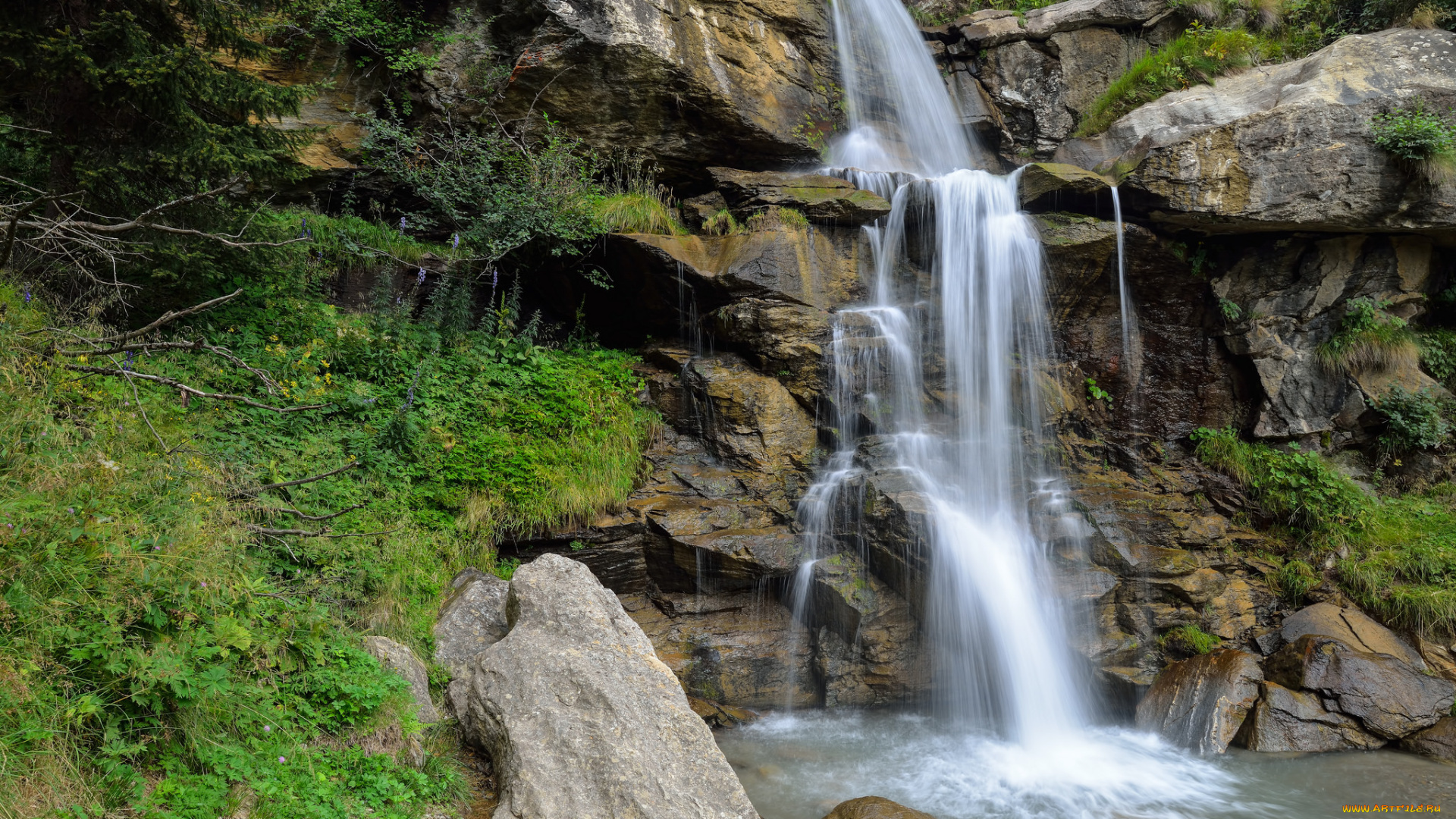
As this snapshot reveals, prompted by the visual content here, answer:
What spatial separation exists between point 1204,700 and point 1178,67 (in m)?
8.21

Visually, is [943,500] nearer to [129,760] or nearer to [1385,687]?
[1385,687]

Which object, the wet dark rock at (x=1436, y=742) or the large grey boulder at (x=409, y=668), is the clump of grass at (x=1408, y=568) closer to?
the wet dark rock at (x=1436, y=742)

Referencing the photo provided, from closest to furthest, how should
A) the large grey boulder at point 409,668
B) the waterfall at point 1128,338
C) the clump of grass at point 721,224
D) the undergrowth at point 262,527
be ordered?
the undergrowth at point 262,527 < the large grey boulder at point 409,668 < the clump of grass at point 721,224 < the waterfall at point 1128,338

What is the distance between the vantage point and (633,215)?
845 cm

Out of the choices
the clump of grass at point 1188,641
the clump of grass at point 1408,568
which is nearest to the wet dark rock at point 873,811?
the clump of grass at point 1188,641

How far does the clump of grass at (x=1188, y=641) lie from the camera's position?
6.41m

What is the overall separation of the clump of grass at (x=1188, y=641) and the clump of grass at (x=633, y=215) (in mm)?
6622

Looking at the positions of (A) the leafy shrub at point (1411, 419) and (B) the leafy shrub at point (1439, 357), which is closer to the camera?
(A) the leafy shrub at point (1411, 419)

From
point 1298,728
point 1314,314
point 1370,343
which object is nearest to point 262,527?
point 1298,728

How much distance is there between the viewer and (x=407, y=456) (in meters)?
6.13

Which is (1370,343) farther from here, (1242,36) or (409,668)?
(409,668)

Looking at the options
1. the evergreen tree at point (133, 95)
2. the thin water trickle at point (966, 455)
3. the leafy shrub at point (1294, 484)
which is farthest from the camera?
the leafy shrub at point (1294, 484)

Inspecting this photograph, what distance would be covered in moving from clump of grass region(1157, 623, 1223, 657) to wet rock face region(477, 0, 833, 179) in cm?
713

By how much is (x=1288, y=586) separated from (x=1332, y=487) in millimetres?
1461
